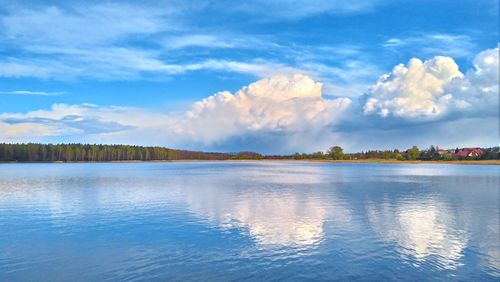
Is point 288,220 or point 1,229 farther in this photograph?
point 288,220

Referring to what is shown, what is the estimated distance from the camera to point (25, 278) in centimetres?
1666

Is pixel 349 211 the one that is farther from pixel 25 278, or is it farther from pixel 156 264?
pixel 25 278

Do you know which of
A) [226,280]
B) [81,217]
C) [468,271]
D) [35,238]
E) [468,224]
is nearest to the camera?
[226,280]

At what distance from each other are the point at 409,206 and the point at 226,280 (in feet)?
89.2

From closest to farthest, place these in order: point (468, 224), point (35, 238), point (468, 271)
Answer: point (468, 271) → point (35, 238) → point (468, 224)

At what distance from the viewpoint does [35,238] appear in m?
23.8

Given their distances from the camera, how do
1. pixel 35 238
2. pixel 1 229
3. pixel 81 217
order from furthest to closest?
pixel 81 217
pixel 1 229
pixel 35 238

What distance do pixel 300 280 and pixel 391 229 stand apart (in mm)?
12851

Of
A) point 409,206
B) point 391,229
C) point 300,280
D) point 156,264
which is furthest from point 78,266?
point 409,206

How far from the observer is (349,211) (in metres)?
34.8

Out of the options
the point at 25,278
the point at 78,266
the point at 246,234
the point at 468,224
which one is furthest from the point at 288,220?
the point at 25,278

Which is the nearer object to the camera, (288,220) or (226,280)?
(226,280)

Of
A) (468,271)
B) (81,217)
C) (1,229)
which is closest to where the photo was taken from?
(468,271)

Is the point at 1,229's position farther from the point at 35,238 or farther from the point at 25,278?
the point at 25,278
